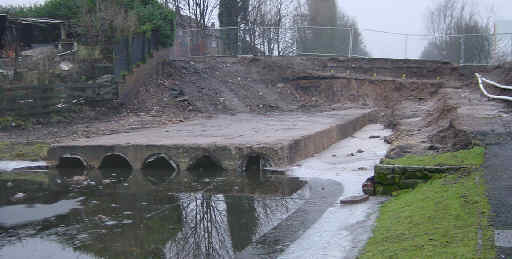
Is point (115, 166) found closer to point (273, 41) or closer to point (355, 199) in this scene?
point (355, 199)

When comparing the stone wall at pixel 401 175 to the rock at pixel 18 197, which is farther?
the rock at pixel 18 197

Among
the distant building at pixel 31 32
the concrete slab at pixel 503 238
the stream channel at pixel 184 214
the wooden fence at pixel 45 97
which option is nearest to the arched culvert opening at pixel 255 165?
the stream channel at pixel 184 214

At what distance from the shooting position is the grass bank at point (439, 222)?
4.16 meters

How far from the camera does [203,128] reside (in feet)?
44.7

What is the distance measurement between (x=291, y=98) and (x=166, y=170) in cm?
1399

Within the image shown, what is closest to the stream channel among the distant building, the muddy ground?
the muddy ground

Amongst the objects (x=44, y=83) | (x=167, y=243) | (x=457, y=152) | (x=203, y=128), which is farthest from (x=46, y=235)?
(x=44, y=83)

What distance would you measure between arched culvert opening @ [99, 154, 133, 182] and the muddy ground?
2.67 m

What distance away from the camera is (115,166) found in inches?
435

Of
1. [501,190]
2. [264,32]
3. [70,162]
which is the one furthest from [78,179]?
[264,32]

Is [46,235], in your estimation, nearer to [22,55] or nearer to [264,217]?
[264,217]

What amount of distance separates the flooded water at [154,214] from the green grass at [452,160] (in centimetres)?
113

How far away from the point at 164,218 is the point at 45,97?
11.2m

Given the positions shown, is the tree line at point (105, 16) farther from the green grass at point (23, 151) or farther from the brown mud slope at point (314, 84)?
the green grass at point (23, 151)
